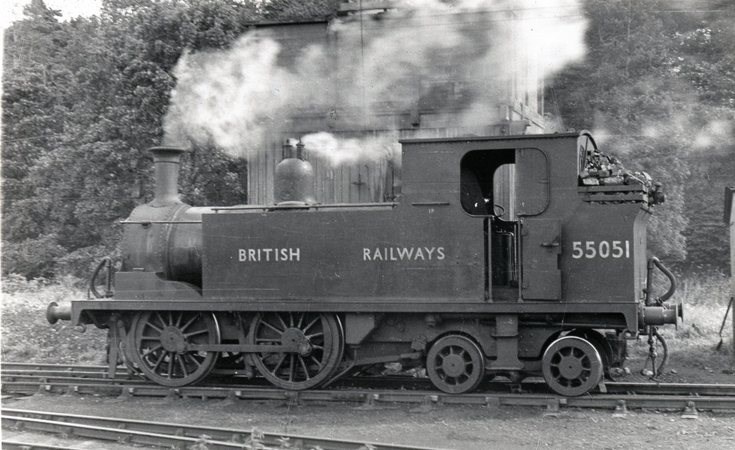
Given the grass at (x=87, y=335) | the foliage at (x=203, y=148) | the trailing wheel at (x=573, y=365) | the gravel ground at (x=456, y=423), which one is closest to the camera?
the gravel ground at (x=456, y=423)

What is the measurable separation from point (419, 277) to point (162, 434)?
3125mm

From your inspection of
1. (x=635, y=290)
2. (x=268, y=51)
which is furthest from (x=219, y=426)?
(x=268, y=51)

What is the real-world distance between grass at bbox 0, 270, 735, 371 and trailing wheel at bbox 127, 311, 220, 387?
3.46 metres

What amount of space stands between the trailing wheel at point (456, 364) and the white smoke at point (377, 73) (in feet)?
19.3

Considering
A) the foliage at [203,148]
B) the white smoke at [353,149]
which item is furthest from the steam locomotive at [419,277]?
the foliage at [203,148]

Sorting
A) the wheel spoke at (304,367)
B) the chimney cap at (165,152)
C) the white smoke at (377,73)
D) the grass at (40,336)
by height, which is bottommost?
the grass at (40,336)

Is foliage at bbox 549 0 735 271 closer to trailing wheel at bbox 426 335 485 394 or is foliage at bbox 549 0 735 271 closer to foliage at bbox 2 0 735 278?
foliage at bbox 2 0 735 278

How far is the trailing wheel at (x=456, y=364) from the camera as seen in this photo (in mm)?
8133

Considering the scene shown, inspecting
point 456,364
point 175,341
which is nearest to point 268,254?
point 175,341

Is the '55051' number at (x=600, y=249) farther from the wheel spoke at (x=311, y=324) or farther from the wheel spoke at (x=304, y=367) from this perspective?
the wheel spoke at (x=304, y=367)

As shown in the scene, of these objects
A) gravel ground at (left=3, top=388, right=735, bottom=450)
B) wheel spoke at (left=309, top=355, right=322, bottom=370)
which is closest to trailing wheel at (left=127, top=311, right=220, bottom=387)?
gravel ground at (left=3, top=388, right=735, bottom=450)

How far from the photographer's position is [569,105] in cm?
2250

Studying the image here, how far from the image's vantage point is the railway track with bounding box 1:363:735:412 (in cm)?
773

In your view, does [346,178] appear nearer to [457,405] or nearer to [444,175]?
[444,175]
